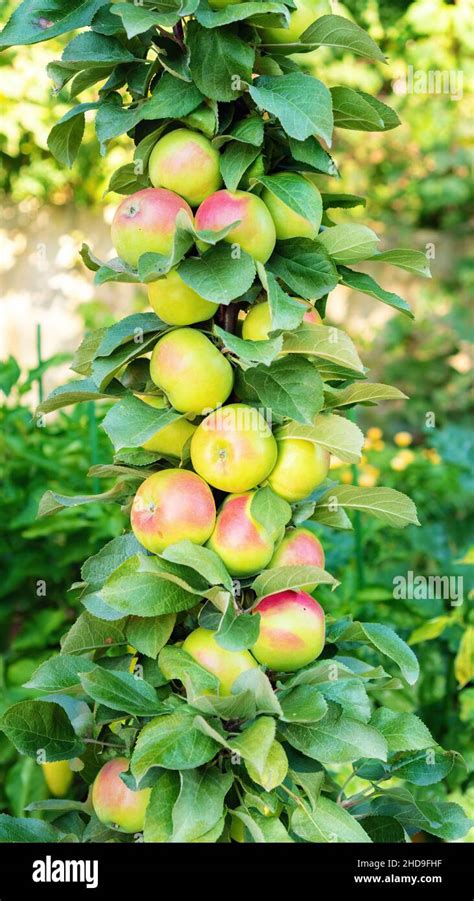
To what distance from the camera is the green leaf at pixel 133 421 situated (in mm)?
734

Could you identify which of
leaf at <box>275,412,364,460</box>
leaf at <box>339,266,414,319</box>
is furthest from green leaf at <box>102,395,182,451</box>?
leaf at <box>339,266,414,319</box>

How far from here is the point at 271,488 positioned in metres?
0.80

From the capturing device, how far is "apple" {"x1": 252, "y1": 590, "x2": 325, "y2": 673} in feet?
2.52

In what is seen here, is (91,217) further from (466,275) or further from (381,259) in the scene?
(381,259)

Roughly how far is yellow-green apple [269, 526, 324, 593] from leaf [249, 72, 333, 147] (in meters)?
0.34

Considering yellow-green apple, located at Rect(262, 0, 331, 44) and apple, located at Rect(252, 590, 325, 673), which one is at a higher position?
yellow-green apple, located at Rect(262, 0, 331, 44)

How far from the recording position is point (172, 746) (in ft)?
2.31

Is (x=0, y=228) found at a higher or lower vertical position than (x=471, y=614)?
lower

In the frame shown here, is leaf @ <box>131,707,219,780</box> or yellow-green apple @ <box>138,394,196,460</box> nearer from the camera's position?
leaf @ <box>131,707,219,780</box>

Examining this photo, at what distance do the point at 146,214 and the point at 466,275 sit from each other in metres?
3.95

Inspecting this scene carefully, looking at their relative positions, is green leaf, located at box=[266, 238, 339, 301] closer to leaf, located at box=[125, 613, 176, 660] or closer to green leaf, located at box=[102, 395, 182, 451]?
green leaf, located at box=[102, 395, 182, 451]

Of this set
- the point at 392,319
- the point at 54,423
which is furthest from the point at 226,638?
the point at 392,319

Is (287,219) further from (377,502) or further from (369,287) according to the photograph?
(377,502)

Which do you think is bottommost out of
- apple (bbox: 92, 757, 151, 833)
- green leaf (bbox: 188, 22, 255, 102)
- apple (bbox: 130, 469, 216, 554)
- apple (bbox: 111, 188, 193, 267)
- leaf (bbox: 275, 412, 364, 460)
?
apple (bbox: 92, 757, 151, 833)
